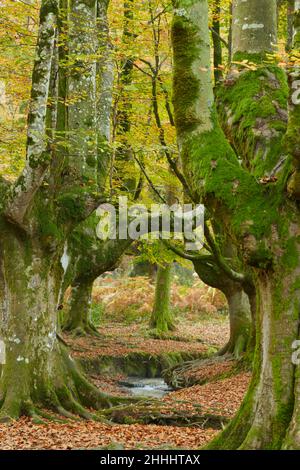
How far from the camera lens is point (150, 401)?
10023mm

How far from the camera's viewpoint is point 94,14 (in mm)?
10312

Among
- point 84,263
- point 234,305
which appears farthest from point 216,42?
point 234,305

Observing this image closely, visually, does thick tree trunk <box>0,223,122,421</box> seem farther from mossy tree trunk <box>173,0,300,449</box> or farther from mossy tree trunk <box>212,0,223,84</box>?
mossy tree trunk <box>212,0,223,84</box>

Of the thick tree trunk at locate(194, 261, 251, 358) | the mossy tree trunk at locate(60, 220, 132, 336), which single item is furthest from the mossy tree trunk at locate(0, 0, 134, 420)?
the thick tree trunk at locate(194, 261, 251, 358)

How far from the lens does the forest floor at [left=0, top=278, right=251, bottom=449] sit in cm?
717

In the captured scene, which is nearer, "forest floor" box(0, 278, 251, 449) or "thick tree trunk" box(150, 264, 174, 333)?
"forest floor" box(0, 278, 251, 449)

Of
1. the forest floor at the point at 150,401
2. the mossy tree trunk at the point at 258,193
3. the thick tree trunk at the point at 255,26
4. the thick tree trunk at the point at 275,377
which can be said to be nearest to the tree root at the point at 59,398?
the forest floor at the point at 150,401

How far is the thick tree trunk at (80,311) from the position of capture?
669 inches

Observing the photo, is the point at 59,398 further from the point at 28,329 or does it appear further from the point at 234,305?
the point at 234,305

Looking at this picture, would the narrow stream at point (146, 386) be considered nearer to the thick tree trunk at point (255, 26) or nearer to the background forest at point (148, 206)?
the background forest at point (148, 206)

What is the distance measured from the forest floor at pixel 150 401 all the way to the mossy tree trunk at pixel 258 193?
65.2 inches

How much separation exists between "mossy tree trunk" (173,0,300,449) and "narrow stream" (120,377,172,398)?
28.3ft

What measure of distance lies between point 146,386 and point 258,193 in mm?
10844
